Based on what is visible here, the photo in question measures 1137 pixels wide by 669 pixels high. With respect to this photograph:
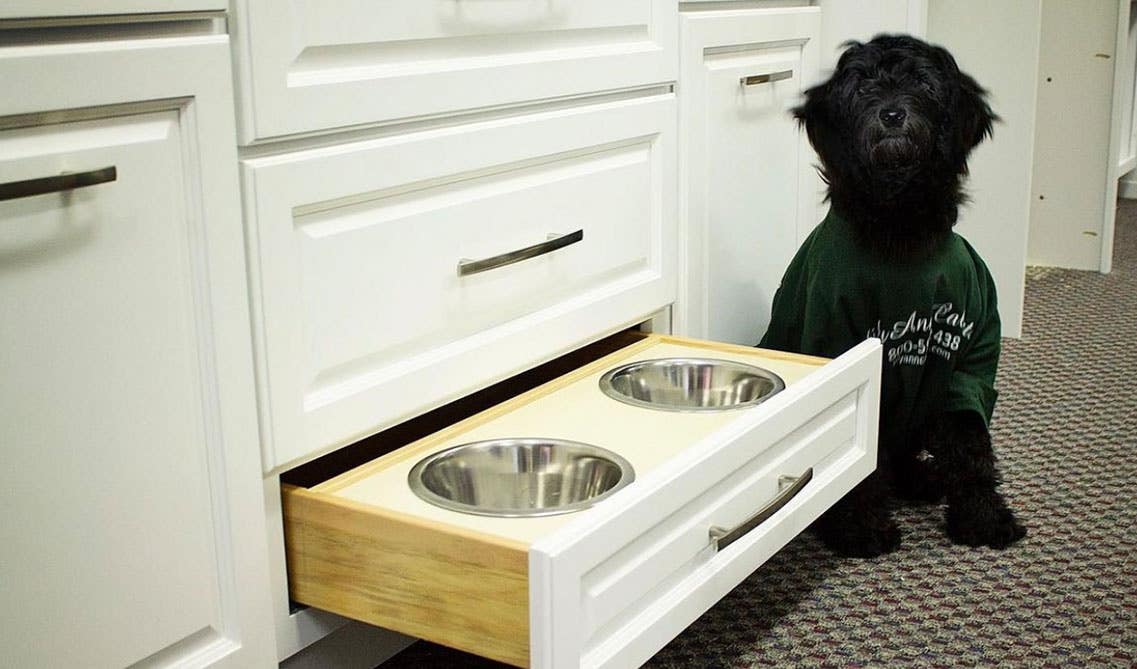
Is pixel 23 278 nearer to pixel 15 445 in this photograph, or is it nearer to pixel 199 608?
pixel 15 445

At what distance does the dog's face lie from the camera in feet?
5.23

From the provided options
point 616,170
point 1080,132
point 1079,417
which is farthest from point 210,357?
point 1080,132

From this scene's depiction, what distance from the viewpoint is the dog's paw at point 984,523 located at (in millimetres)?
1679

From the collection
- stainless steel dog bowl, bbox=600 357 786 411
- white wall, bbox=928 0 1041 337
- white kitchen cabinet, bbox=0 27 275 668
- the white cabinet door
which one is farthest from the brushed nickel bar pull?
white wall, bbox=928 0 1041 337

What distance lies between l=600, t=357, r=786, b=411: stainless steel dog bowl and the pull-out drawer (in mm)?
102

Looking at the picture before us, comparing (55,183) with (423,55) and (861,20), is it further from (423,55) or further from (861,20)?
(861,20)

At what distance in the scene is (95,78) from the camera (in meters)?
0.84

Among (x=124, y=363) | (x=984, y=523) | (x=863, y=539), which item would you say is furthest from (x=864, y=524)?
(x=124, y=363)

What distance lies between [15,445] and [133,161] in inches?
8.1

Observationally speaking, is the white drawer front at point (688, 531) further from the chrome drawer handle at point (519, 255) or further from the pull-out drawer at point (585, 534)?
the chrome drawer handle at point (519, 255)

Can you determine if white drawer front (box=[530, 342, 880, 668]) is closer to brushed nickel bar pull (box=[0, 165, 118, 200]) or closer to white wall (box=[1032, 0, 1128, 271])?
brushed nickel bar pull (box=[0, 165, 118, 200])

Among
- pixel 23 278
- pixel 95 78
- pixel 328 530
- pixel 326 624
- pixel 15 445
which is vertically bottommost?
pixel 326 624

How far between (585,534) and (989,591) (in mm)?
823

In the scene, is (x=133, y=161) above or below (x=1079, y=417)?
above
